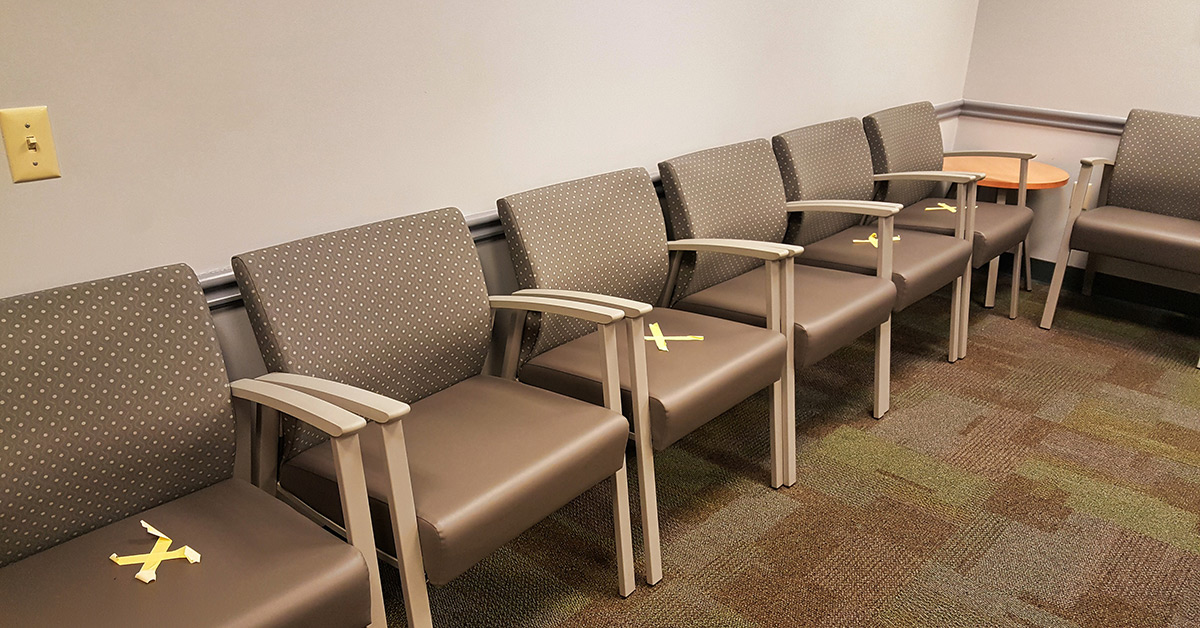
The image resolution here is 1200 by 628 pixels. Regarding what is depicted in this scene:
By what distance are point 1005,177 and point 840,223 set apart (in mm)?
697

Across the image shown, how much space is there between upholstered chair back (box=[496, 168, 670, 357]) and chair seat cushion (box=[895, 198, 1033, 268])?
1.14 m

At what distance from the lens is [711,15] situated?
2.35 meters

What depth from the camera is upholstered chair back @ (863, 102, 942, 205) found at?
2.82 m

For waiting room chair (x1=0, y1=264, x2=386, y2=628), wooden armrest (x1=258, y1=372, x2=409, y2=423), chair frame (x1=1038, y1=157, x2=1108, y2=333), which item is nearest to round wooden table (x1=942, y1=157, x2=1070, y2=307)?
chair frame (x1=1038, y1=157, x2=1108, y2=333)

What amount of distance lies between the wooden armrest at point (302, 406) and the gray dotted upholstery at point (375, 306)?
0.26 ft

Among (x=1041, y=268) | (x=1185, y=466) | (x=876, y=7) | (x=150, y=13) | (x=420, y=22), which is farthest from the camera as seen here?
(x=1041, y=268)

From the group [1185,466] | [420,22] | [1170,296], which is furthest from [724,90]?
[1170,296]

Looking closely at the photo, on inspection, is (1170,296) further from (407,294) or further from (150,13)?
(150,13)

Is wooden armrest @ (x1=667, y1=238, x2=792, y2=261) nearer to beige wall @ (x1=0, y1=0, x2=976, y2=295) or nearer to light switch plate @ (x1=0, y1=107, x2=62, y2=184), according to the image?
beige wall @ (x1=0, y1=0, x2=976, y2=295)

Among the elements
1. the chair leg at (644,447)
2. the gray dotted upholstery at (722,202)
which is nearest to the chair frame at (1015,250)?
the gray dotted upholstery at (722,202)

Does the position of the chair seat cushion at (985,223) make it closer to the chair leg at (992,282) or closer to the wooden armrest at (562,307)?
the chair leg at (992,282)

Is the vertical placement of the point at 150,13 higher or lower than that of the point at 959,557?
higher

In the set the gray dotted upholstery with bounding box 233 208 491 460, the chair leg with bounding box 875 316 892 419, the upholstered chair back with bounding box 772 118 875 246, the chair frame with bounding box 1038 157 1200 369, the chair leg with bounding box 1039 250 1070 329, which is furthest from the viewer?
the chair leg with bounding box 1039 250 1070 329

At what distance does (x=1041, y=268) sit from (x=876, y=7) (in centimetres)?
126
